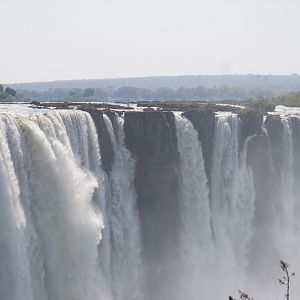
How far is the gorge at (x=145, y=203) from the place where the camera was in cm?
3003

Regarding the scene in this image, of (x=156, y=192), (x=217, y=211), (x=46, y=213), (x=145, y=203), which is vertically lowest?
(x=217, y=211)

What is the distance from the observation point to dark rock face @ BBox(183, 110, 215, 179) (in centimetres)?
4488

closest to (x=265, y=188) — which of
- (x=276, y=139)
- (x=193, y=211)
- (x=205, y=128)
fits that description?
(x=276, y=139)

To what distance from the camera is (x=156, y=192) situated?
135 ft

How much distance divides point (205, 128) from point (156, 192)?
21.2ft

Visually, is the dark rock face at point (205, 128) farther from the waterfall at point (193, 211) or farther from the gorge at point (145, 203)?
the waterfall at point (193, 211)

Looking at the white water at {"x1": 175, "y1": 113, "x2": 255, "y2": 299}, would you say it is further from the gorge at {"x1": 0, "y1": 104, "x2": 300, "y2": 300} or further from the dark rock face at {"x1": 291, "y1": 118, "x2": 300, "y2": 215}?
the dark rock face at {"x1": 291, "y1": 118, "x2": 300, "y2": 215}

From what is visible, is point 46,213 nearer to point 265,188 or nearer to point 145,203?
point 145,203

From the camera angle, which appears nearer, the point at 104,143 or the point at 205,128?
the point at 104,143

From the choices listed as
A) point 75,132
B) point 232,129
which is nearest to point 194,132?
point 232,129

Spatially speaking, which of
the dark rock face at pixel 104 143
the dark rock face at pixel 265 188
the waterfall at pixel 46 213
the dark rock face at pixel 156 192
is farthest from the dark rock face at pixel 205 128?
the waterfall at pixel 46 213

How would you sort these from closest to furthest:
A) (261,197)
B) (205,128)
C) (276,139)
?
(205,128) < (261,197) < (276,139)

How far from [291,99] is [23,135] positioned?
196 feet

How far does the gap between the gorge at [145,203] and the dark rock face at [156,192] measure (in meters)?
0.07
